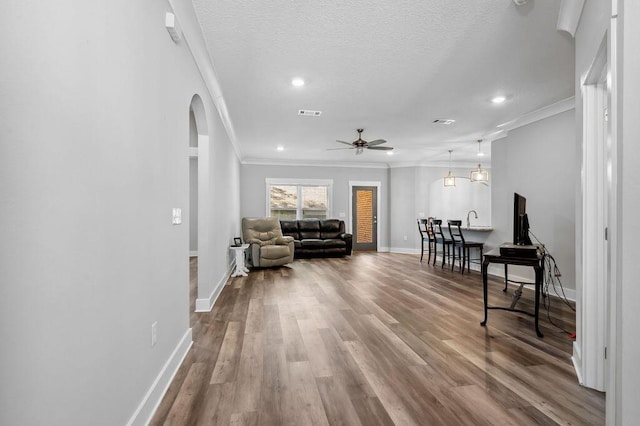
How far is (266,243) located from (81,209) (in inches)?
228

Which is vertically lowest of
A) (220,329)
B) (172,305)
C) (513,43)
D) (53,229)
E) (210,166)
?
(220,329)

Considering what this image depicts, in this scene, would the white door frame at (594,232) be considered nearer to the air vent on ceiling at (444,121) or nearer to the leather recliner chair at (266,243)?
the air vent on ceiling at (444,121)

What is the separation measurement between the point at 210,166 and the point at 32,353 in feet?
10.2

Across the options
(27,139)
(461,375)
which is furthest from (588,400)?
(27,139)

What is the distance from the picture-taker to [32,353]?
893mm

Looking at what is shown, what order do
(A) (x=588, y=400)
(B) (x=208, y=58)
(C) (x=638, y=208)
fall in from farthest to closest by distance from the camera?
1. (B) (x=208, y=58)
2. (A) (x=588, y=400)
3. (C) (x=638, y=208)

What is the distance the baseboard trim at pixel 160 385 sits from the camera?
1.64 meters

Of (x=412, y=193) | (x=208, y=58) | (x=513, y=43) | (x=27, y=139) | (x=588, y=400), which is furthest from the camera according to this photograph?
(x=412, y=193)

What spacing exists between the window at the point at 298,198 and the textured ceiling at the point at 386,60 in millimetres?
3513

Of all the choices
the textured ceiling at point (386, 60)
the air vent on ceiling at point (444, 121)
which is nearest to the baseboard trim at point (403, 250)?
the textured ceiling at point (386, 60)

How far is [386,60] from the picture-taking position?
3311 mm

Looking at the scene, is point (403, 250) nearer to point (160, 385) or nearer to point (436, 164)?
point (436, 164)

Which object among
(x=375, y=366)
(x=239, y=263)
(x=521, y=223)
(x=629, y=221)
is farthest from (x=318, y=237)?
(x=629, y=221)

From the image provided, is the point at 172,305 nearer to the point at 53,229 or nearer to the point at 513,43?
the point at 53,229
